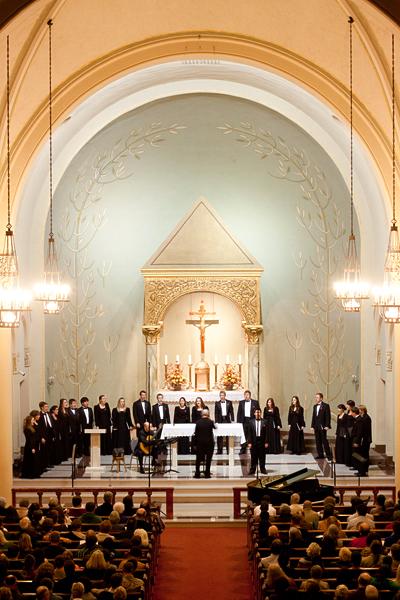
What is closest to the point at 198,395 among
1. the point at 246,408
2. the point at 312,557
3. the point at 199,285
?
the point at 246,408

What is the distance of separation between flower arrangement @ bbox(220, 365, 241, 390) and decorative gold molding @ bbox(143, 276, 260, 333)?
4.30 ft

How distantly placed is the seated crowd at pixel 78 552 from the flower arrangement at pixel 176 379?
8.78m

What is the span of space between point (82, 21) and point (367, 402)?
38.0 feet

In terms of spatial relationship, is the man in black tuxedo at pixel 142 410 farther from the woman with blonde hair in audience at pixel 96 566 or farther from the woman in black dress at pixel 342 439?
the woman with blonde hair in audience at pixel 96 566

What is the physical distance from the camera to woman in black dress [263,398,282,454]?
25.2m

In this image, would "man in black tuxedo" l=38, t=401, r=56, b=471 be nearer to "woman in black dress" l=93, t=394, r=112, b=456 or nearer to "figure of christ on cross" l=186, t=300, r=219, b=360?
"woman in black dress" l=93, t=394, r=112, b=456

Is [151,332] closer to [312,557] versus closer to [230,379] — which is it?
[230,379]

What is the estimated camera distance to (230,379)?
26.5m

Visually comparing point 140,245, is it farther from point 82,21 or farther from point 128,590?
point 128,590

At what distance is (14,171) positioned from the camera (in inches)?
825

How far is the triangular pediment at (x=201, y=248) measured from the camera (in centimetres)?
2675

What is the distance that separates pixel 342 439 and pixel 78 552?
11.1 m

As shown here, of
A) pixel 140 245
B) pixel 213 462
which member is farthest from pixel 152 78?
pixel 213 462

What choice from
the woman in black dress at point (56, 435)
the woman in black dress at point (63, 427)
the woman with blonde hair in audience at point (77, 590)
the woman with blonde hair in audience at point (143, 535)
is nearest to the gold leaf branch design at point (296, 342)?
the woman in black dress at point (63, 427)
